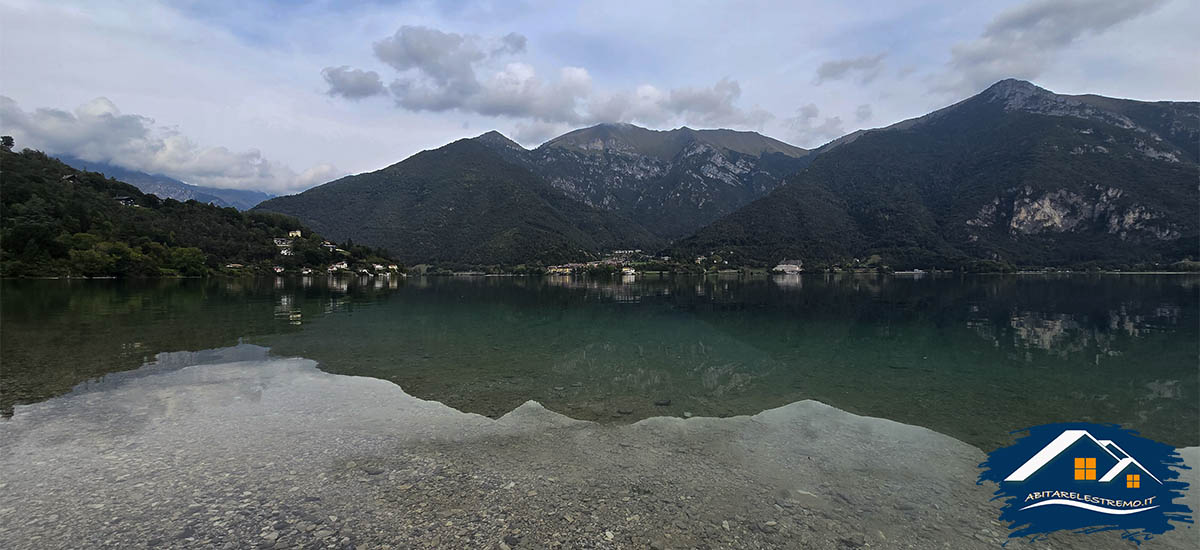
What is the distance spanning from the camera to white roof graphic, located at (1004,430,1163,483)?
23.7 ft

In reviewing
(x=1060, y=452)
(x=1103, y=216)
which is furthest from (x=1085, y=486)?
(x=1103, y=216)

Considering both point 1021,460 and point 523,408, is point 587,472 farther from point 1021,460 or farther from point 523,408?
point 1021,460

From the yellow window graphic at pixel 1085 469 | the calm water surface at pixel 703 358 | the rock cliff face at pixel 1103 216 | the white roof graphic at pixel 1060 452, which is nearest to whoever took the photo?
the yellow window graphic at pixel 1085 469

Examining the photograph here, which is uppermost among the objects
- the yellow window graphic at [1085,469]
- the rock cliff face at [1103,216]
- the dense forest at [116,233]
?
the rock cliff face at [1103,216]

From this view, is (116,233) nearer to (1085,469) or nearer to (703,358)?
(703,358)

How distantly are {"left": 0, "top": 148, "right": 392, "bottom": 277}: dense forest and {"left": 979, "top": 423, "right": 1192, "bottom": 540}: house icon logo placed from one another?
101439 millimetres

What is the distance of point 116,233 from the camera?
82875 millimetres

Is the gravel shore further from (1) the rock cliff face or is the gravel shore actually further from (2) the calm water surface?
(1) the rock cliff face

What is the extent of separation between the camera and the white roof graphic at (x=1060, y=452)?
722 cm

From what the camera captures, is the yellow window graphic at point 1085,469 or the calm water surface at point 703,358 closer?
the yellow window graphic at point 1085,469

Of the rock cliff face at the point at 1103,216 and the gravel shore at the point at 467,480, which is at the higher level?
the rock cliff face at the point at 1103,216

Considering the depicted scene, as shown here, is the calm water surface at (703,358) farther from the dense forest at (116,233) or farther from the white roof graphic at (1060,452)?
the dense forest at (116,233)

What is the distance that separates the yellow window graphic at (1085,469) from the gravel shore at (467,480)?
94 cm

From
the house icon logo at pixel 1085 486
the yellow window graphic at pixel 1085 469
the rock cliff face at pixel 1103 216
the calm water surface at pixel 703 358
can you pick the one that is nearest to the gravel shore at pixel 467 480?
the house icon logo at pixel 1085 486
